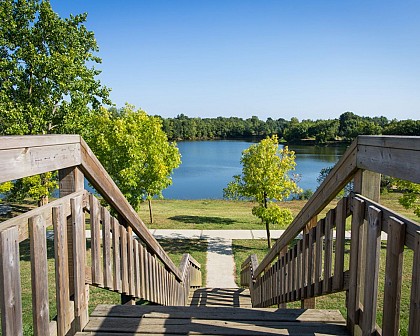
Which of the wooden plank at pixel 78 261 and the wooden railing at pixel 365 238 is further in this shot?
the wooden plank at pixel 78 261

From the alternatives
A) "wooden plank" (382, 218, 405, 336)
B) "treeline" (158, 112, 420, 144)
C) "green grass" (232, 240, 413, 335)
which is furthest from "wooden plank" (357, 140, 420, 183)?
"treeline" (158, 112, 420, 144)

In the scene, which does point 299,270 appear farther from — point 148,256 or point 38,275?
point 38,275

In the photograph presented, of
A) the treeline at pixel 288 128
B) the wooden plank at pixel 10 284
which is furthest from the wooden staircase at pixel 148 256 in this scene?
the treeline at pixel 288 128

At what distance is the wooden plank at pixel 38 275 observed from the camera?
64.5 inches

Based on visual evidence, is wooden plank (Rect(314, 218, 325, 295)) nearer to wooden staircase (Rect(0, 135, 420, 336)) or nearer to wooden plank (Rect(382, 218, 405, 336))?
wooden staircase (Rect(0, 135, 420, 336))

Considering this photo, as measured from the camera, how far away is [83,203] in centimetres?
231

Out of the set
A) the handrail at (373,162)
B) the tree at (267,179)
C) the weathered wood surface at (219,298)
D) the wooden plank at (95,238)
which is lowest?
the weathered wood surface at (219,298)

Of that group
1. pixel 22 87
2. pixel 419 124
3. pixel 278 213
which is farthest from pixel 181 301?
pixel 419 124

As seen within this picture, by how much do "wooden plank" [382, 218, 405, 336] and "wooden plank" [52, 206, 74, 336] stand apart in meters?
1.59

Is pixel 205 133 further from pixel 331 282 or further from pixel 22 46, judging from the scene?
pixel 331 282

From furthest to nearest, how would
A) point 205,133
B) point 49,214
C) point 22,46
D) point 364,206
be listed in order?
point 205,133 < point 22,46 < point 364,206 < point 49,214

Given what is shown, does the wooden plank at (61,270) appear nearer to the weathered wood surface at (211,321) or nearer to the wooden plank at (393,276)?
the weathered wood surface at (211,321)

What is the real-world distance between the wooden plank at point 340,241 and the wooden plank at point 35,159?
166 centimetres

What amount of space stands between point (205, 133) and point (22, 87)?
108065mm
